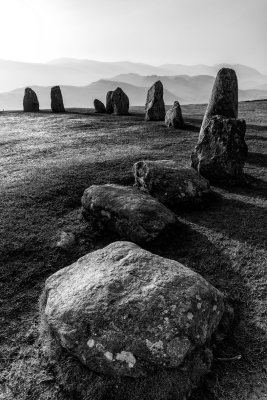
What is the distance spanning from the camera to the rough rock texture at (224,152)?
1304 cm

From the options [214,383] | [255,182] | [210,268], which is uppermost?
[255,182]

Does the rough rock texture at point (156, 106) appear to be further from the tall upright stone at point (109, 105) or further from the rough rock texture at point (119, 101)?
the tall upright stone at point (109, 105)

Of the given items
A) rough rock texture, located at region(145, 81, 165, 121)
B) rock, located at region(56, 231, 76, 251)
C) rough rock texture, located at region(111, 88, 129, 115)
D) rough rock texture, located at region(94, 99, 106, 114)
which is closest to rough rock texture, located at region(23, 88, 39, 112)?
rough rock texture, located at region(94, 99, 106, 114)

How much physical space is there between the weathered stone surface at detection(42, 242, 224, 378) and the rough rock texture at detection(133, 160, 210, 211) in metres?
4.72

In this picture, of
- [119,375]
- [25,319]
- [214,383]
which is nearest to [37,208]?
[25,319]

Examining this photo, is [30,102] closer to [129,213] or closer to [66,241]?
[66,241]

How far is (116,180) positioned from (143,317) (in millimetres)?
8594

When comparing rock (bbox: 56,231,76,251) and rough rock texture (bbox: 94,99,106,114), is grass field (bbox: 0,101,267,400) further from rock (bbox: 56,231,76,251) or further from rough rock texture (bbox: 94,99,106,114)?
rough rock texture (bbox: 94,99,106,114)

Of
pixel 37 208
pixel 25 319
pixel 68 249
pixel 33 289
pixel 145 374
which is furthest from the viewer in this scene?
pixel 37 208

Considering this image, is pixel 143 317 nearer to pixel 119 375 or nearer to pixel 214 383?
pixel 119 375

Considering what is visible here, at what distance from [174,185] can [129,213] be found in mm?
2661

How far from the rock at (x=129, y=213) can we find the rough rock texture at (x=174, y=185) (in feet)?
3.86

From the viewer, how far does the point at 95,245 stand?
9078 mm

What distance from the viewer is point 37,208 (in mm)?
10984
